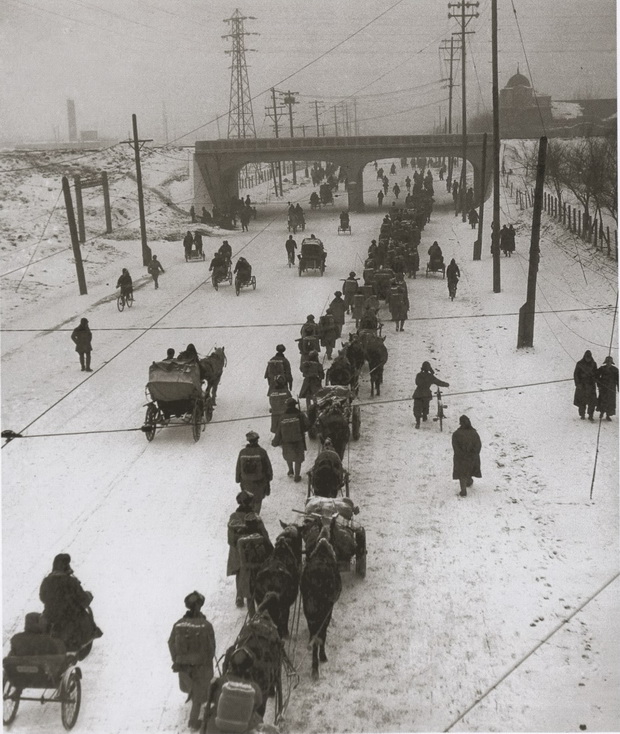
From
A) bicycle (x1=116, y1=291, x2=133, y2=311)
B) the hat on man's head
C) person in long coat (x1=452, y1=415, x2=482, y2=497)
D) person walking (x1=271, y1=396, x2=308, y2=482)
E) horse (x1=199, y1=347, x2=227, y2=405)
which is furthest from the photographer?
bicycle (x1=116, y1=291, x2=133, y2=311)

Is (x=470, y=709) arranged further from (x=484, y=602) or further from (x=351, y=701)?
(x=484, y=602)

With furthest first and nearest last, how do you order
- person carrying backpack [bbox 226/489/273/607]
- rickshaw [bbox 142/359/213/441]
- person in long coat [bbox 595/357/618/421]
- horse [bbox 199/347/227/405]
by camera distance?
horse [bbox 199/347/227/405] → person in long coat [bbox 595/357/618/421] → rickshaw [bbox 142/359/213/441] → person carrying backpack [bbox 226/489/273/607]

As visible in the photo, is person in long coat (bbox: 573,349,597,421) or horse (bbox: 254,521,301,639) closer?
horse (bbox: 254,521,301,639)

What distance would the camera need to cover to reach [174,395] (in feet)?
57.9

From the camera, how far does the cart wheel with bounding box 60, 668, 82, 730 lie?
8.66 meters

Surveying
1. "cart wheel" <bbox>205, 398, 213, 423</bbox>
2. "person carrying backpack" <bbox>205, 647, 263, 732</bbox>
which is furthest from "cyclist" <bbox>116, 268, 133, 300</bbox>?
"person carrying backpack" <bbox>205, 647, 263, 732</bbox>

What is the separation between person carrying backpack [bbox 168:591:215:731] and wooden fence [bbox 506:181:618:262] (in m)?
25.0

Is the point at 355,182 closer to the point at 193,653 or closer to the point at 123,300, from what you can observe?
the point at 123,300

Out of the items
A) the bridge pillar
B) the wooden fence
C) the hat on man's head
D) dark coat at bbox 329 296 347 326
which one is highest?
the bridge pillar

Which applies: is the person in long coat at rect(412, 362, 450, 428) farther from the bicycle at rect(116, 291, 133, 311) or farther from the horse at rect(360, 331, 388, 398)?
the bicycle at rect(116, 291, 133, 311)

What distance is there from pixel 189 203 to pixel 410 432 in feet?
145

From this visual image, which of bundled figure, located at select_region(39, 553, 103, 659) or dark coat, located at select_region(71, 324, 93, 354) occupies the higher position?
dark coat, located at select_region(71, 324, 93, 354)

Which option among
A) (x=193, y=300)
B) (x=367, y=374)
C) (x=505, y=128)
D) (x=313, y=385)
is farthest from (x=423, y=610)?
(x=505, y=128)

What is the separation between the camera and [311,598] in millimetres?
10000
